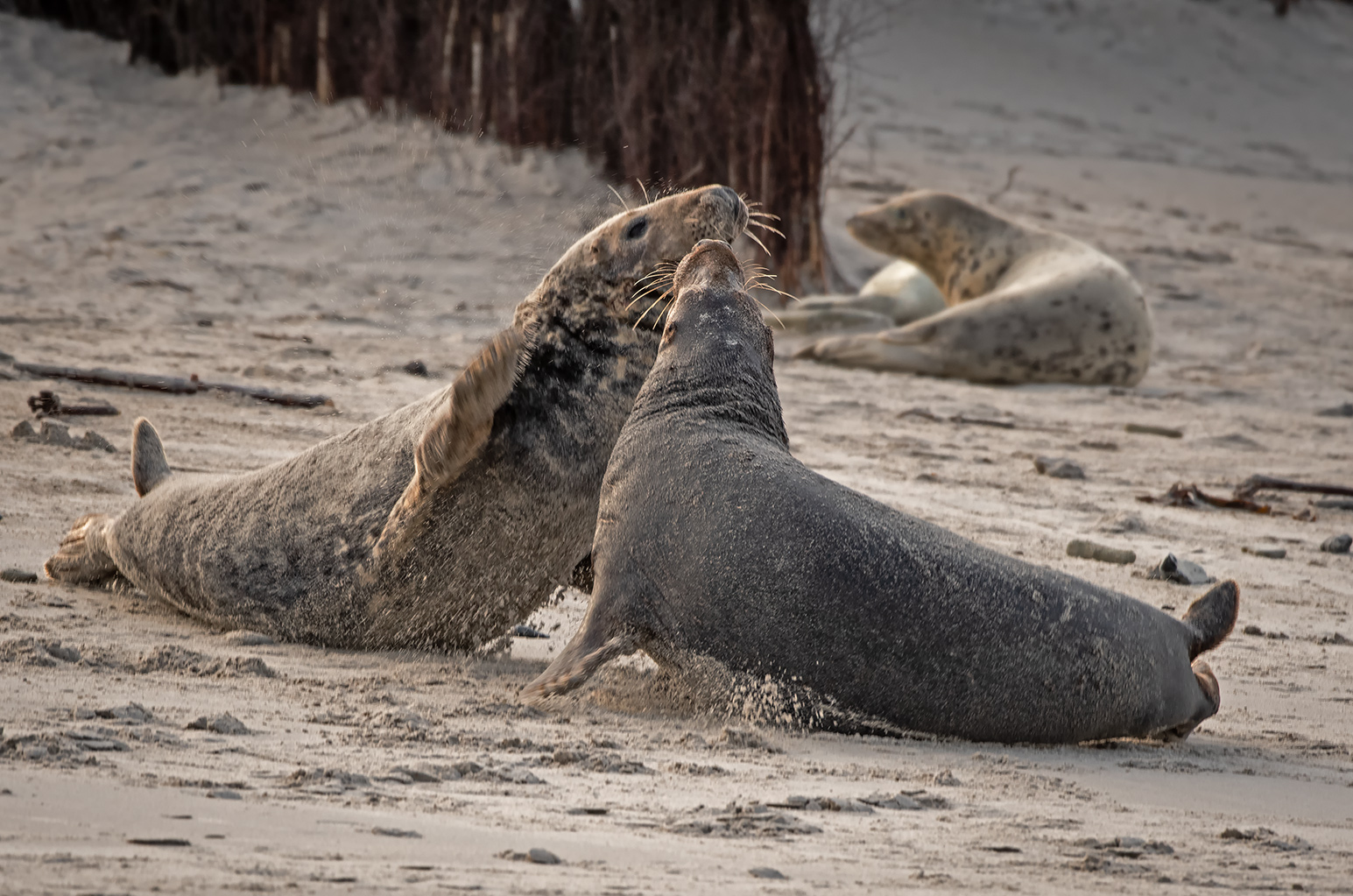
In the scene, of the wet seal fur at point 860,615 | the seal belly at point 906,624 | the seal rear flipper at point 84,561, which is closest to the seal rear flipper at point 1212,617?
the wet seal fur at point 860,615

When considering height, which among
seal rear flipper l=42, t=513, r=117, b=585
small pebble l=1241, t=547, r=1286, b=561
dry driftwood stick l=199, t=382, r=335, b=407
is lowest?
small pebble l=1241, t=547, r=1286, b=561

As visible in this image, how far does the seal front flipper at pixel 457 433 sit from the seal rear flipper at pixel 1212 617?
1.74 meters

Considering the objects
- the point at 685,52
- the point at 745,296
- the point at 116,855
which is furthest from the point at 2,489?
the point at 685,52

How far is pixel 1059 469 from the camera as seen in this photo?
723cm

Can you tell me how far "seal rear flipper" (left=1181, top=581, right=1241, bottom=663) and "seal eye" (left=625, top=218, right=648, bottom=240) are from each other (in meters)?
1.72

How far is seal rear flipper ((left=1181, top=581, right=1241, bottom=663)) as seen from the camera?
386 centimetres

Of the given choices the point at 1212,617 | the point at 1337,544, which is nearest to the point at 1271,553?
the point at 1337,544

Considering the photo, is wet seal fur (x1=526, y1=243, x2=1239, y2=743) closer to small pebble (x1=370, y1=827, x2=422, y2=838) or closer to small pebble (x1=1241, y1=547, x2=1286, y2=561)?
small pebble (x1=370, y1=827, x2=422, y2=838)

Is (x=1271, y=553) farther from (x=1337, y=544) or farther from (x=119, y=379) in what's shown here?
(x=119, y=379)

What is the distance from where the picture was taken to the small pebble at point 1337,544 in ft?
19.9

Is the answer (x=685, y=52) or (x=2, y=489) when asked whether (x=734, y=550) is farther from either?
(x=685, y=52)

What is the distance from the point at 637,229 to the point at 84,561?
181cm

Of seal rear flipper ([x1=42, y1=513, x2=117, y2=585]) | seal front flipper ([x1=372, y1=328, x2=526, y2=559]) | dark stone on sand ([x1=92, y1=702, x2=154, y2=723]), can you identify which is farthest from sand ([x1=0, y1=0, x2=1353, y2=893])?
seal front flipper ([x1=372, y1=328, x2=526, y2=559])

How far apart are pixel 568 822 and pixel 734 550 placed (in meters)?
1.09
